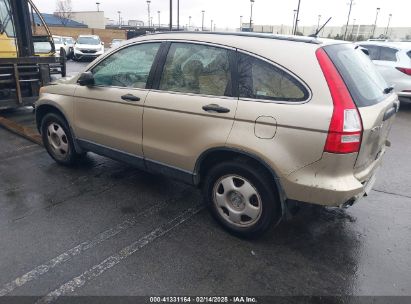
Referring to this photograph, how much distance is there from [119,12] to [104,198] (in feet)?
301

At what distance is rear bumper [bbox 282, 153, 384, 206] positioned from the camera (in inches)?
107

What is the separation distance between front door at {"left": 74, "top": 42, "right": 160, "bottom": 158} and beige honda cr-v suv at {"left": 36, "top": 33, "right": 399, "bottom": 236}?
15 mm

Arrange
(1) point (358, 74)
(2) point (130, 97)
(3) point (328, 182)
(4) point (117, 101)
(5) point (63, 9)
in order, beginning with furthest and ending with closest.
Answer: (5) point (63, 9) → (4) point (117, 101) → (2) point (130, 97) → (1) point (358, 74) → (3) point (328, 182)

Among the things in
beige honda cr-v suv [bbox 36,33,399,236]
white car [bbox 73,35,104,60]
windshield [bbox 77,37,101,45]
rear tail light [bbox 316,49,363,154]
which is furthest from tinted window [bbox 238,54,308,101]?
windshield [bbox 77,37,101,45]

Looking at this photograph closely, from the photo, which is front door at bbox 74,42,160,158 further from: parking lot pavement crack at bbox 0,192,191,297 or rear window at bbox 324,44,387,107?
rear window at bbox 324,44,387,107

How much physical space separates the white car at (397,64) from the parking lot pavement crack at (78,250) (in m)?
8.04

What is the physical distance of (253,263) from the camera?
296cm

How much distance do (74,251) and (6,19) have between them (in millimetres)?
6446

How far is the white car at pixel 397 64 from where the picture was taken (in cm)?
923

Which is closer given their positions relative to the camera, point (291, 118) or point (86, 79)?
point (291, 118)

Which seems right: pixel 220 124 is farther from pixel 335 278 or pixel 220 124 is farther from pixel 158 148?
pixel 335 278

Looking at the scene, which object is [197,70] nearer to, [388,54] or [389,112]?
[389,112]

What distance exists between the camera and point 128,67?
3.96m

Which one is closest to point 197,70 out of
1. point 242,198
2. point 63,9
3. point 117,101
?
point 117,101
